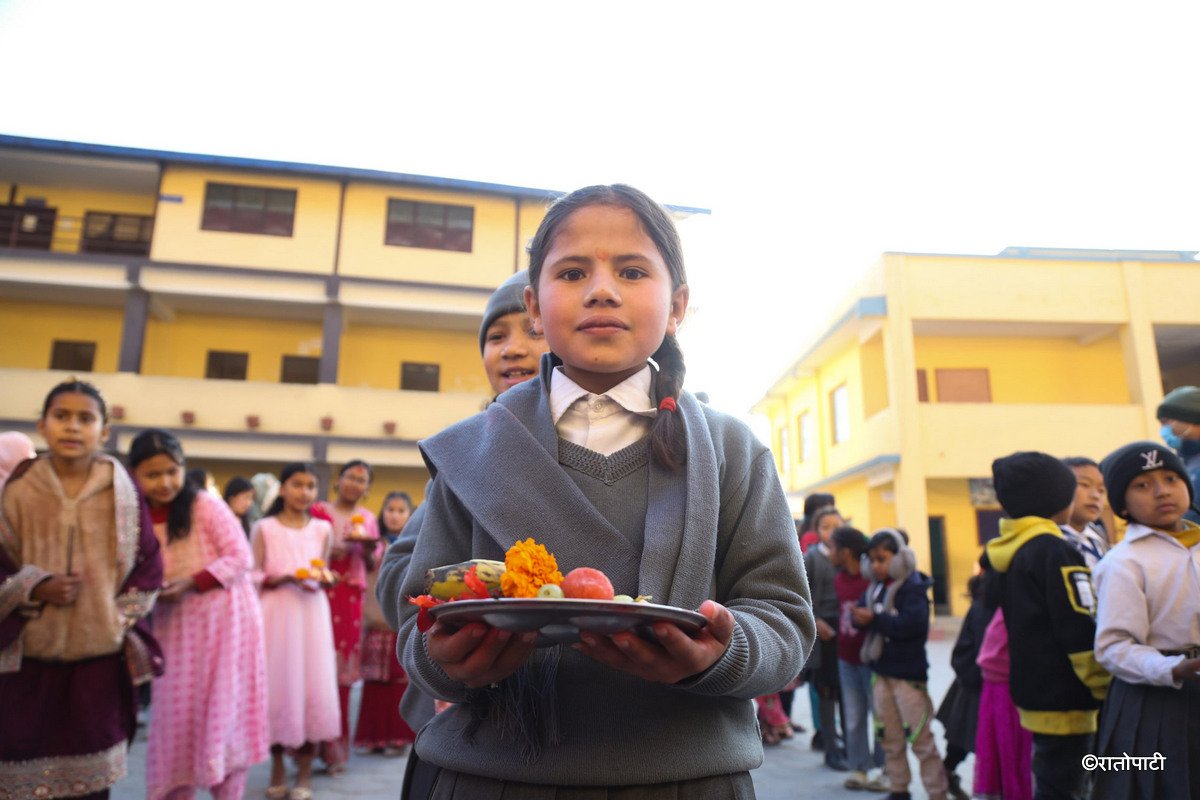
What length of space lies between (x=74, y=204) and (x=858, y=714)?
1925cm

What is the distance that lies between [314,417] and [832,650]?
1293 cm

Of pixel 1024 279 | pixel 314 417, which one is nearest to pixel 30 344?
pixel 314 417

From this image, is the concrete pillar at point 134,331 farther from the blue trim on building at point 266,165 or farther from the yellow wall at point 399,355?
the yellow wall at point 399,355

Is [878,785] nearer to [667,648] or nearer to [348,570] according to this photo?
[348,570]

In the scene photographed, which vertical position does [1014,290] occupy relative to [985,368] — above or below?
above

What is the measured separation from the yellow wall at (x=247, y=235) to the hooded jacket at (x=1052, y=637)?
16140 mm

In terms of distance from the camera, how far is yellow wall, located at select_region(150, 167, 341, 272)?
16500 millimetres

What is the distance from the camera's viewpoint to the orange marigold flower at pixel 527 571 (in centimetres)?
95

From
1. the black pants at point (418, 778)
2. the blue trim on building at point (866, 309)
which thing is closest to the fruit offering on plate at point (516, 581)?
the black pants at point (418, 778)

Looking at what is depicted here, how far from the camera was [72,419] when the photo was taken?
3.02 metres

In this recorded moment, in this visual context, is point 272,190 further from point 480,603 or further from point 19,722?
point 480,603

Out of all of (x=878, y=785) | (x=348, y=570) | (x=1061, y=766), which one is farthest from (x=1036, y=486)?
(x=348, y=570)

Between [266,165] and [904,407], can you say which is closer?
[904,407]

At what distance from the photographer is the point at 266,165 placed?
17047 mm
